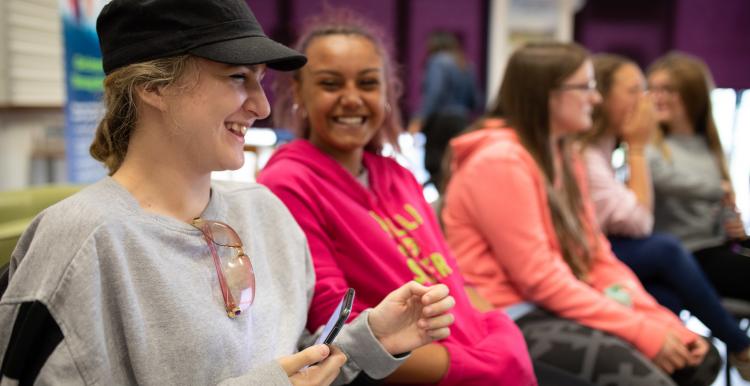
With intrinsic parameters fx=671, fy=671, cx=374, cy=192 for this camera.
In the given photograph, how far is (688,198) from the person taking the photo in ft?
9.20

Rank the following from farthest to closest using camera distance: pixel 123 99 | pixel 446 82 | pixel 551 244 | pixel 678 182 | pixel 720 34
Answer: pixel 720 34, pixel 446 82, pixel 678 182, pixel 551 244, pixel 123 99

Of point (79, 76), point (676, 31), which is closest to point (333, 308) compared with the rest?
point (79, 76)

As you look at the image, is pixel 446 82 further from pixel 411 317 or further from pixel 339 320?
pixel 339 320

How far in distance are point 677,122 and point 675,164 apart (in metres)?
0.26

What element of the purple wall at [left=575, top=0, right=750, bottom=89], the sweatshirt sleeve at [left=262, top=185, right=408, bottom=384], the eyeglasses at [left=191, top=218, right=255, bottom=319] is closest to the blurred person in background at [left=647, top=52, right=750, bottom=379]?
the sweatshirt sleeve at [left=262, top=185, right=408, bottom=384]

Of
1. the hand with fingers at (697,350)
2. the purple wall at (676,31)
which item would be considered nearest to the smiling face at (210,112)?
the hand with fingers at (697,350)

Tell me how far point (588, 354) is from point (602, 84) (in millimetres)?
1357

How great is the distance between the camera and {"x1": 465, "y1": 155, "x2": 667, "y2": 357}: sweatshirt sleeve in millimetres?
1833

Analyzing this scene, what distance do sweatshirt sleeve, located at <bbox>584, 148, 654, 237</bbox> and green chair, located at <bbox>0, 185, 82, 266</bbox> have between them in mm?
1819

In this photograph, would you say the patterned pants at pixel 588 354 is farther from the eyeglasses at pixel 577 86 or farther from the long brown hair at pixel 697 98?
the long brown hair at pixel 697 98

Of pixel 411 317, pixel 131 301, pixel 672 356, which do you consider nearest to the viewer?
pixel 131 301

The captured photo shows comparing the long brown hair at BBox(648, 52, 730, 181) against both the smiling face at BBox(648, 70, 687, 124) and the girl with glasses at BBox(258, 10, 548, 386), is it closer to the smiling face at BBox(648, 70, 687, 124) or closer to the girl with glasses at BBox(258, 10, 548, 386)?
the smiling face at BBox(648, 70, 687, 124)

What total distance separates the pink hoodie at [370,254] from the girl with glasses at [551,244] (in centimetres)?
30

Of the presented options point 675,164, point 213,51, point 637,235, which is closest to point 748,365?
point 637,235
